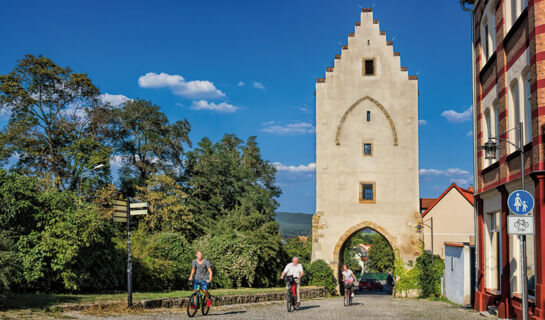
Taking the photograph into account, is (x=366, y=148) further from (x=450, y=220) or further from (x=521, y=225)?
(x=521, y=225)

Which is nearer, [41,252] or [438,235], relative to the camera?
[41,252]

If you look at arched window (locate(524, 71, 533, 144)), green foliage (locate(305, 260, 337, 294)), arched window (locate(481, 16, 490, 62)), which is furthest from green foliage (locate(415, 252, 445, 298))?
arched window (locate(524, 71, 533, 144))

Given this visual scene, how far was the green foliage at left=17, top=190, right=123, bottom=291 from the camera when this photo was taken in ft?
56.9

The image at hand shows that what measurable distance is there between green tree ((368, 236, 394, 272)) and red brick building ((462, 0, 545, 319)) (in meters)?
82.9

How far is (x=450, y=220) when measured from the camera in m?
41.9

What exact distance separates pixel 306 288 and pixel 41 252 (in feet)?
48.3

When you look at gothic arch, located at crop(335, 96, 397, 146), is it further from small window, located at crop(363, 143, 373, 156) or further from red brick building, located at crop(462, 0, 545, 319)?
red brick building, located at crop(462, 0, 545, 319)

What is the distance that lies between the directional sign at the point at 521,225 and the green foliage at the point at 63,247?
1270 cm

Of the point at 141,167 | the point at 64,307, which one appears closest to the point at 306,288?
the point at 64,307

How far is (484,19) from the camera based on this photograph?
18.5m

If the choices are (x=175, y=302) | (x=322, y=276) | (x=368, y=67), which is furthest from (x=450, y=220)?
(x=175, y=302)

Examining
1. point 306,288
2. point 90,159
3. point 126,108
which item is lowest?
point 306,288

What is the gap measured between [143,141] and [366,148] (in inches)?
755

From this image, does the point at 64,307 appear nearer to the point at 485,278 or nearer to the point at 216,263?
the point at 485,278
